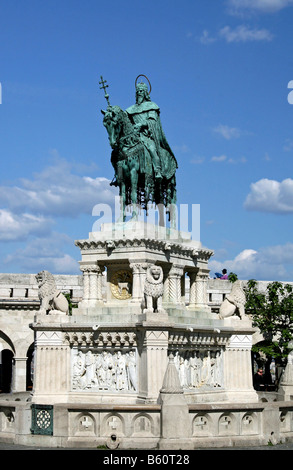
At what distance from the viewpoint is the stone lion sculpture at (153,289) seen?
19328 millimetres

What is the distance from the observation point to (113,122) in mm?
22234

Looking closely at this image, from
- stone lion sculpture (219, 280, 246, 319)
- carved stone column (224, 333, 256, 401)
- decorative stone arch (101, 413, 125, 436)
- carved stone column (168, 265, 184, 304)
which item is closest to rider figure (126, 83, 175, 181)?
carved stone column (168, 265, 184, 304)

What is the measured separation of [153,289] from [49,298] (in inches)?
144

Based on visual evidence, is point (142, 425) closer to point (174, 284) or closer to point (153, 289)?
point (153, 289)

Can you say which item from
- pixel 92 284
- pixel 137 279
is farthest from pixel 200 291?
pixel 92 284

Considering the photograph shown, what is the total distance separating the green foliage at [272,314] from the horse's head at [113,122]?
20551 millimetres

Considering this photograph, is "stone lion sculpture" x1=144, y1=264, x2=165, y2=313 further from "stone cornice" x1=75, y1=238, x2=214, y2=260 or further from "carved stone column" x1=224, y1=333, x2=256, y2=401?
"carved stone column" x1=224, y1=333, x2=256, y2=401

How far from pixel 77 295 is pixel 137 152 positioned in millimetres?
21604

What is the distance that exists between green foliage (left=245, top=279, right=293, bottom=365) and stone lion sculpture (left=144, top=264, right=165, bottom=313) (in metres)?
21.2

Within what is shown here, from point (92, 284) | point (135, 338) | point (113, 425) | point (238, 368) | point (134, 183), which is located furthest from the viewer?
point (238, 368)

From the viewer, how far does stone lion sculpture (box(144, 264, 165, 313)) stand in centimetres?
1933

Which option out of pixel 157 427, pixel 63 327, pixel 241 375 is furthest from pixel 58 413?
pixel 241 375

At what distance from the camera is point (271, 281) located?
146 ft
